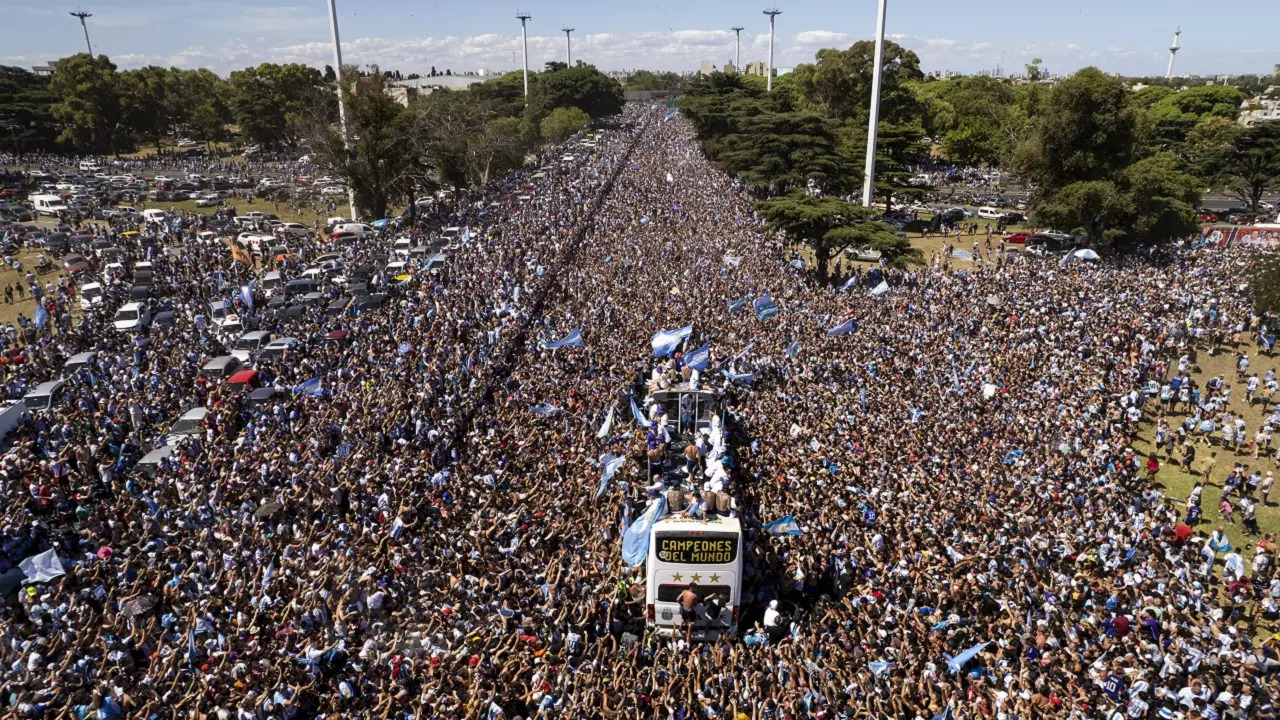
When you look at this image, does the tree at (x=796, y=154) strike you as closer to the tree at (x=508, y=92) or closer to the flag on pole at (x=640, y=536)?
the flag on pole at (x=640, y=536)

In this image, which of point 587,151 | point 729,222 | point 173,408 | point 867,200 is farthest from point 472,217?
point 587,151

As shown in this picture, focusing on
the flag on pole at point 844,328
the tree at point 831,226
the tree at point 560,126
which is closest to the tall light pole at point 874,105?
the tree at point 831,226

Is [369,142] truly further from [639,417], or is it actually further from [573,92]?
[573,92]

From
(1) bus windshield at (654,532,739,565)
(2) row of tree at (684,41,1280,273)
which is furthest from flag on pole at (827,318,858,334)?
(1) bus windshield at (654,532,739,565)

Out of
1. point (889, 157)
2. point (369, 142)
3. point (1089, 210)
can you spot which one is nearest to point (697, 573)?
point (1089, 210)

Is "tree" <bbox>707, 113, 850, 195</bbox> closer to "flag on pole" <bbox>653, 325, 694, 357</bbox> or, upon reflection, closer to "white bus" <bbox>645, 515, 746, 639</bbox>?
"flag on pole" <bbox>653, 325, 694, 357</bbox>

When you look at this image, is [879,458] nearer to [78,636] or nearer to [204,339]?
[78,636]
